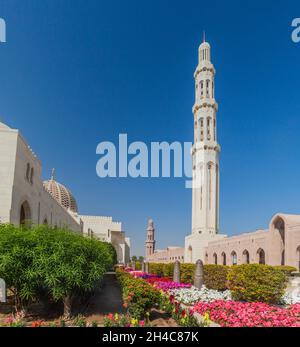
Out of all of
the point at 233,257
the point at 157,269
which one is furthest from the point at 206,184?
the point at 157,269

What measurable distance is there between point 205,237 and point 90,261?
126ft

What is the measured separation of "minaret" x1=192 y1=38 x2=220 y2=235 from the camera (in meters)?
45.3

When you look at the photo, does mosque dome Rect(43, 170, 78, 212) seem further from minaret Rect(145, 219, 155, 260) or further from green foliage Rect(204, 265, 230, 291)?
green foliage Rect(204, 265, 230, 291)

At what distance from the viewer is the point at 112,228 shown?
57781 millimetres

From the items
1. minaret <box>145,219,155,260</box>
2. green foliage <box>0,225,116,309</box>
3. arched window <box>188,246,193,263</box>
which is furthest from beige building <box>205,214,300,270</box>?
minaret <box>145,219,155,260</box>

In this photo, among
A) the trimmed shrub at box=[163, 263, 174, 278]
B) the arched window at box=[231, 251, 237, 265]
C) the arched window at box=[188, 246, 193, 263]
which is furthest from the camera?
the arched window at box=[188, 246, 193, 263]

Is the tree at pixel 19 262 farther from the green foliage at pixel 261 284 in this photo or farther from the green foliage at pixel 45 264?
the green foliage at pixel 261 284

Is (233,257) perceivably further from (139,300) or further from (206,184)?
(139,300)

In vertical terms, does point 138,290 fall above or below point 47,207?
below

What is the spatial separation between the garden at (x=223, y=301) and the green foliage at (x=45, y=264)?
1029mm

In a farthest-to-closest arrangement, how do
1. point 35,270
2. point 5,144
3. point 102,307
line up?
1. point 5,144
2. point 102,307
3. point 35,270

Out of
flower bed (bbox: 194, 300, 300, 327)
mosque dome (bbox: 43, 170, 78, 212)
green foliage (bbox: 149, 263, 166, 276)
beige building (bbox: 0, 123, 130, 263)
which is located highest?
mosque dome (bbox: 43, 170, 78, 212)
